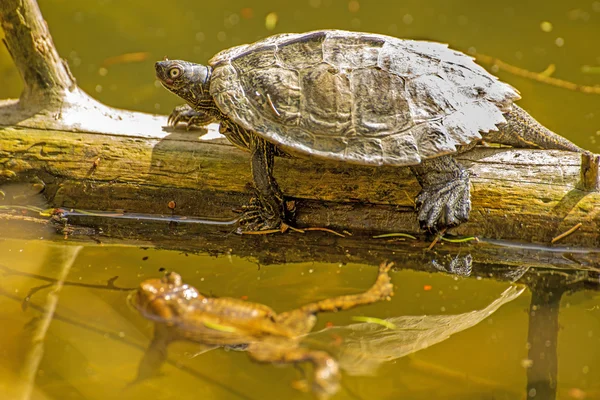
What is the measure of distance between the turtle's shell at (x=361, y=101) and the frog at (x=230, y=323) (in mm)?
755

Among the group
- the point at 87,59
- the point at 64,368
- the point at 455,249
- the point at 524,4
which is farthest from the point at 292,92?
the point at 524,4

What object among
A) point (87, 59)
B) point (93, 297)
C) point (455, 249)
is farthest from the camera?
point (87, 59)

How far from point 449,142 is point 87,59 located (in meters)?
3.97

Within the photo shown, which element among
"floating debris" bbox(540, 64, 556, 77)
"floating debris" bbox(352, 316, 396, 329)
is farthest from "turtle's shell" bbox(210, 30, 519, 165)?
"floating debris" bbox(540, 64, 556, 77)

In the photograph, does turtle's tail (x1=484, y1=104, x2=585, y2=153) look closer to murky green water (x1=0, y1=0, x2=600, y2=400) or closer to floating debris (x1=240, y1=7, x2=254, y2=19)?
murky green water (x1=0, y1=0, x2=600, y2=400)

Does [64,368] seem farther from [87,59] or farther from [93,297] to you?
[87,59]

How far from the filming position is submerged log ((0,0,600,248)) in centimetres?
303

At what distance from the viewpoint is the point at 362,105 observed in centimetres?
295

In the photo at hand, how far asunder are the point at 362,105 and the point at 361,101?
A: 20mm

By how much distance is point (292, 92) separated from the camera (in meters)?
2.98

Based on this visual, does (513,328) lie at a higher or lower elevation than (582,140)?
lower

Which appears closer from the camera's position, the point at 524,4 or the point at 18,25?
the point at 18,25

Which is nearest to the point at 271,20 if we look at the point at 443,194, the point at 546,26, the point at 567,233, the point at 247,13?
the point at 247,13

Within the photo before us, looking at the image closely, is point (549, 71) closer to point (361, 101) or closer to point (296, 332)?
point (361, 101)
